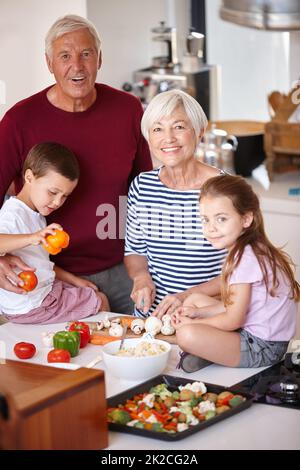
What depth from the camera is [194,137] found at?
2.20 meters

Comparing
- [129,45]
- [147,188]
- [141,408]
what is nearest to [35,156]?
[147,188]

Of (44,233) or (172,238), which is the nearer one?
(44,233)

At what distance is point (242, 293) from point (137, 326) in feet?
1.15

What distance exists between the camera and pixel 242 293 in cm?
183

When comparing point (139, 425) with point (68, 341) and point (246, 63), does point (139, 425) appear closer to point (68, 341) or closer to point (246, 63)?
point (68, 341)

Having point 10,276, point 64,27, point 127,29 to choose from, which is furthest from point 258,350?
point 127,29

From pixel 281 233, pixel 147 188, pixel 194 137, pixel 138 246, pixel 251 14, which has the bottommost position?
pixel 281 233

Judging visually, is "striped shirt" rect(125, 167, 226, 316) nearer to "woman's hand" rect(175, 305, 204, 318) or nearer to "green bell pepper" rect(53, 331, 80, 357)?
"woman's hand" rect(175, 305, 204, 318)

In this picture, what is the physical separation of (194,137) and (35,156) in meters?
0.40

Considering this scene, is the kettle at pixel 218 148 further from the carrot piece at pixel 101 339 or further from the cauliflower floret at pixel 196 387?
the cauliflower floret at pixel 196 387

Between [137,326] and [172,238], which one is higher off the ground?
[172,238]

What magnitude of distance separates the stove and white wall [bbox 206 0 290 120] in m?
2.71

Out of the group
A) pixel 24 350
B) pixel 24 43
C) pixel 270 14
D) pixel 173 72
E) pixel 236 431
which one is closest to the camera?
pixel 270 14
